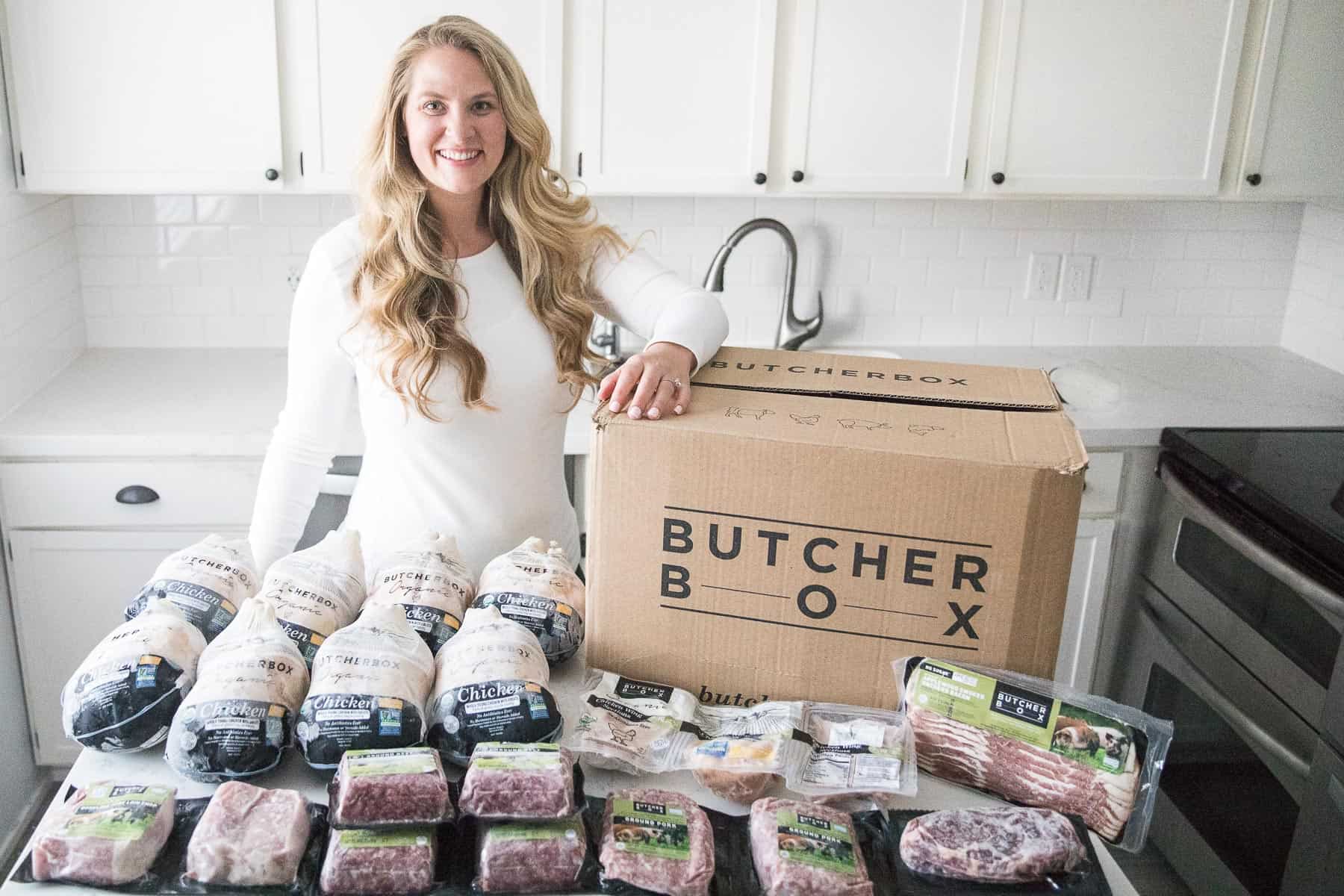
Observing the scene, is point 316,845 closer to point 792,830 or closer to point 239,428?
point 792,830

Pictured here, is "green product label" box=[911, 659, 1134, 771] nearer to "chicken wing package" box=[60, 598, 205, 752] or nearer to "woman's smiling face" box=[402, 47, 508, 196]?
"chicken wing package" box=[60, 598, 205, 752]

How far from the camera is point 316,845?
993 mm

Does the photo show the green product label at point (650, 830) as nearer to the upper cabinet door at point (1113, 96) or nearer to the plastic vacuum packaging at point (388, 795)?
the plastic vacuum packaging at point (388, 795)

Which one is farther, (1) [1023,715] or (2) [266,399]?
(2) [266,399]

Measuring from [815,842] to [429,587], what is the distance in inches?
19.6

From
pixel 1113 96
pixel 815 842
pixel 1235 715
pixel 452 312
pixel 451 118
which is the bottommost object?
pixel 1235 715

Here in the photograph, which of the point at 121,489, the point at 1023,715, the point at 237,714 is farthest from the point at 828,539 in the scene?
the point at 121,489

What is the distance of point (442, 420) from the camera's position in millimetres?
1780

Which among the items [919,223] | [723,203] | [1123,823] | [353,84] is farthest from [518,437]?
[919,223]

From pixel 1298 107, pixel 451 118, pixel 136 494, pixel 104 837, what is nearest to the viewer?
pixel 104 837

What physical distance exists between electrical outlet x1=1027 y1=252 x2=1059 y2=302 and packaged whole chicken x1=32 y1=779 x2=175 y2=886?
9.21 feet

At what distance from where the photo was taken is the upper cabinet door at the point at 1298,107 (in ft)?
9.14

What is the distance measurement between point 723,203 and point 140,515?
1645 millimetres

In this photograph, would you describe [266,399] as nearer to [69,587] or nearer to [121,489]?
[121,489]
